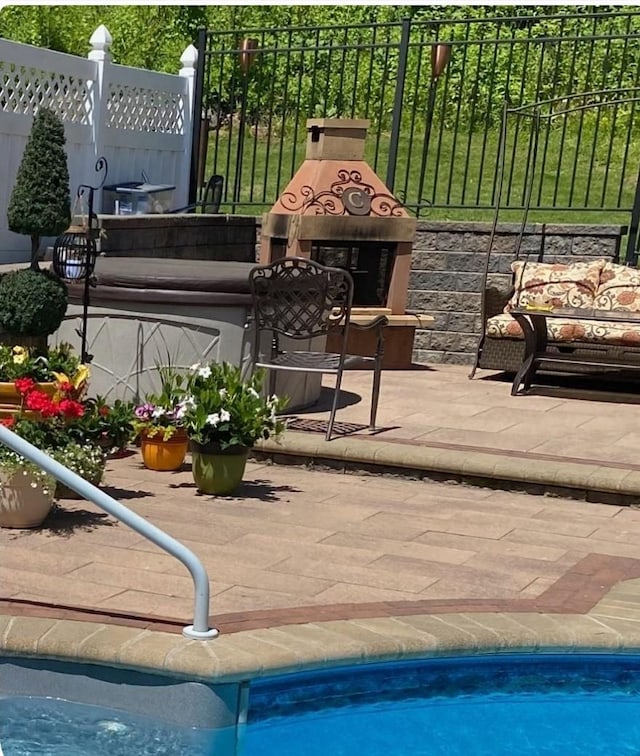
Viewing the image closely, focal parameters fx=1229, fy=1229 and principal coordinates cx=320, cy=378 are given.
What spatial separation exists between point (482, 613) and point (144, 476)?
97.6 inches

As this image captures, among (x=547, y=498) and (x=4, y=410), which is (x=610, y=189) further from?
(x=4, y=410)

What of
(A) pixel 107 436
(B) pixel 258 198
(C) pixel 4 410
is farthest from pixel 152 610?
(B) pixel 258 198

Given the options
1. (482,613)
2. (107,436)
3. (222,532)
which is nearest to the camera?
(482,613)

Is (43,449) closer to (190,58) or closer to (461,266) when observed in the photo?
(461,266)

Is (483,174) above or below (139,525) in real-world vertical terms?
above

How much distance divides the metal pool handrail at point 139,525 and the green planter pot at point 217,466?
2.00 metres

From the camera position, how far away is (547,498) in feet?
20.4

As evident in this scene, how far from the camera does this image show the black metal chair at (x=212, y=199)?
38.9 feet

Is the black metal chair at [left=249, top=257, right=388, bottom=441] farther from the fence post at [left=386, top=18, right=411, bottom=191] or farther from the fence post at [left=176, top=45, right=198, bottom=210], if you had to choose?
the fence post at [left=176, top=45, right=198, bottom=210]

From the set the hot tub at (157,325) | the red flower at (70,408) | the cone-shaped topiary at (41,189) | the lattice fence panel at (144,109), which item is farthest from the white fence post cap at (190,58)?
the red flower at (70,408)

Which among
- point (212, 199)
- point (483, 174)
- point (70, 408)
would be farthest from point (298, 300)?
point (483, 174)

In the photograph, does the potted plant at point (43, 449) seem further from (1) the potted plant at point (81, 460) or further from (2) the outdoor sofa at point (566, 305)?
(2) the outdoor sofa at point (566, 305)

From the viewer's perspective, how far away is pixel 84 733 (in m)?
3.55

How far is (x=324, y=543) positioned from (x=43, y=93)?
615cm
